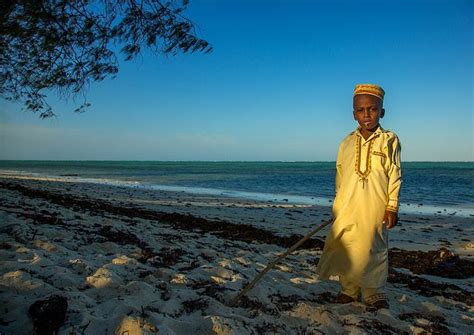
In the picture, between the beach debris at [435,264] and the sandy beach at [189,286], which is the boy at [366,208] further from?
the beach debris at [435,264]

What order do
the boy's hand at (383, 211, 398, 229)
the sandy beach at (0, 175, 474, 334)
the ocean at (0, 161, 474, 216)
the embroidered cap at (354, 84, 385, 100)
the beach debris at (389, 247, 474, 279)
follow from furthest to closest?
the ocean at (0, 161, 474, 216), the beach debris at (389, 247, 474, 279), the embroidered cap at (354, 84, 385, 100), the boy's hand at (383, 211, 398, 229), the sandy beach at (0, 175, 474, 334)

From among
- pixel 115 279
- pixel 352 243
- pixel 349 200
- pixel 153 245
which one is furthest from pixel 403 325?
pixel 153 245

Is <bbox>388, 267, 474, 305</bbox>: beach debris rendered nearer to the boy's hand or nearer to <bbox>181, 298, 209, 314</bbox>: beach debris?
the boy's hand

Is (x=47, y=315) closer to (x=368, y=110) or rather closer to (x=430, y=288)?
(x=368, y=110)

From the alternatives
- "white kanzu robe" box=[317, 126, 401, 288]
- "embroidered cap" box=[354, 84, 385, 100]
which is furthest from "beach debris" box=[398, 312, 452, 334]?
"embroidered cap" box=[354, 84, 385, 100]

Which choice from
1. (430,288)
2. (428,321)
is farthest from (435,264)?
(428,321)

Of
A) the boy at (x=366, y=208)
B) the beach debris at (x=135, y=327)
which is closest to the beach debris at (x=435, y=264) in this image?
the boy at (x=366, y=208)

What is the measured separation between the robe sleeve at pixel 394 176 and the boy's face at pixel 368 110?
264 millimetres

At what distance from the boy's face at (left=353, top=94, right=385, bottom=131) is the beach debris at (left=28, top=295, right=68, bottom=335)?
3.02m

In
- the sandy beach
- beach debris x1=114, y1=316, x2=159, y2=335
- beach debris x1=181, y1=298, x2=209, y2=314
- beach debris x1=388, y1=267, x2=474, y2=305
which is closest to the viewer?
beach debris x1=114, y1=316, x2=159, y2=335

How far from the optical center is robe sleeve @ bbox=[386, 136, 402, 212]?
3284mm

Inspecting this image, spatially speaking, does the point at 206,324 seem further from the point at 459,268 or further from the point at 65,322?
the point at 459,268

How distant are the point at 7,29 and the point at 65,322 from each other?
4538 mm

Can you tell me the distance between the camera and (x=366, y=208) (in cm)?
338
